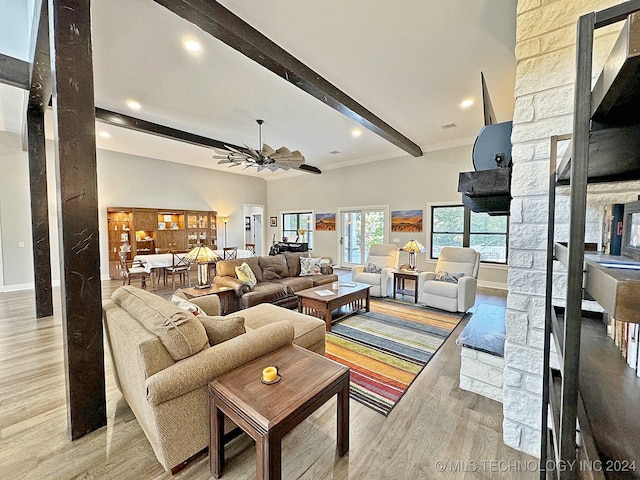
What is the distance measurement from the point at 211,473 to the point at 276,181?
32.9ft

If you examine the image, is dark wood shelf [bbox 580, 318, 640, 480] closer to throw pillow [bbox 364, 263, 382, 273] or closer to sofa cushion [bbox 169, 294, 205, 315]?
sofa cushion [bbox 169, 294, 205, 315]

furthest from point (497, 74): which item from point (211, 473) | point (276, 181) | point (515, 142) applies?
point (276, 181)

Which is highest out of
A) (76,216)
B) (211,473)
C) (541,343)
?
(76,216)

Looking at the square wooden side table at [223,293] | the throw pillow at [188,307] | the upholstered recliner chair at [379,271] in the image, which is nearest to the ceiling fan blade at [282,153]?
the square wooden side table at [223,293]

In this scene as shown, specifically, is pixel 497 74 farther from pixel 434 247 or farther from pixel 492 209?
pixel 434 247

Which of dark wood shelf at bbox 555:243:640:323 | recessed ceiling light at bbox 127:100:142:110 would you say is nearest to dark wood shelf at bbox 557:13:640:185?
dark wood shelf at bbox 555:243:640:323

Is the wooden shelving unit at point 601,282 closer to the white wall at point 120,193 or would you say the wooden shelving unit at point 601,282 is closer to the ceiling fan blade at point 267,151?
the ceiling fan blade at point 267,151

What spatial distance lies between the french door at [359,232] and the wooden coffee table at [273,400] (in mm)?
6547

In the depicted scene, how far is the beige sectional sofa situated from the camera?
13.4ft

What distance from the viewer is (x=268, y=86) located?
3922 millimetres

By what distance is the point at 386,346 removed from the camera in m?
3.16

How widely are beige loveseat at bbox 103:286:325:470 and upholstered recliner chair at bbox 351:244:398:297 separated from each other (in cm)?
358

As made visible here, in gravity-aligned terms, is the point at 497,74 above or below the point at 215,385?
above

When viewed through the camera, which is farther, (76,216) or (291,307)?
(291,307)
